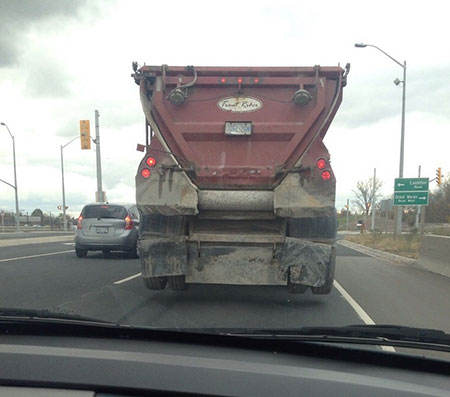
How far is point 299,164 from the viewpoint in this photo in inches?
226

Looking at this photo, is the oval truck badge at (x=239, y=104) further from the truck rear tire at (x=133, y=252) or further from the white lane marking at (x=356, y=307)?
the truck rear tire at (x=133, y=252)

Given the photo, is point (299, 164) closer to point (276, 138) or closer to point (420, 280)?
point (276, 138)

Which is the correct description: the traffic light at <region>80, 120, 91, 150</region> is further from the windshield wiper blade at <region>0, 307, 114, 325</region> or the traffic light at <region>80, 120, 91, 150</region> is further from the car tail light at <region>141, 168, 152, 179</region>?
the windshield wiper blade at <region>0, 307, 114, 325</region>

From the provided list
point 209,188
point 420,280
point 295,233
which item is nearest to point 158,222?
point 209,188

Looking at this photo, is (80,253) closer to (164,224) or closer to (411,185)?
(164,224)

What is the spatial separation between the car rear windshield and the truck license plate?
7.04m

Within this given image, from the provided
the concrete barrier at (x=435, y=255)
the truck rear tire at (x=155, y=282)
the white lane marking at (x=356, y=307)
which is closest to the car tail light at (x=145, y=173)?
the truck rear tire at (x=155, y=282)

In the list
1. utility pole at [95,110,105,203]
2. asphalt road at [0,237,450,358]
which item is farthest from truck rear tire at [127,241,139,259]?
utility pole at [95,110,105,203]

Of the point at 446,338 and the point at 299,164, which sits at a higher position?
the point at 299,164

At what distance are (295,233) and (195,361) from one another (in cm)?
399

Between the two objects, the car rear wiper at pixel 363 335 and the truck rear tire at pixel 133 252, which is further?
the truck rear tire at pixel 133 252

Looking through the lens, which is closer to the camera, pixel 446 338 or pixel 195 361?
pixel 195 361

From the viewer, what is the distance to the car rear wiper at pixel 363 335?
230cm

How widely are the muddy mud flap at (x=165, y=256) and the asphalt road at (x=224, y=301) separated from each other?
543 mm
